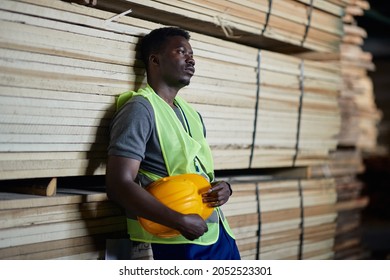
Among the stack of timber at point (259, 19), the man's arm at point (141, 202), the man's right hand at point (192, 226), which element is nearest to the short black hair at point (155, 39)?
the stack of timber at point (259, 19)

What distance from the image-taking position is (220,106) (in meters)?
4.17

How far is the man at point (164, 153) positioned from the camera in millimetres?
2941

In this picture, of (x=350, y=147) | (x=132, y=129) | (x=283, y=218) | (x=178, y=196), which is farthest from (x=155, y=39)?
(x=350, y=147)

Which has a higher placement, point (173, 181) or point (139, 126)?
point (139, 126)

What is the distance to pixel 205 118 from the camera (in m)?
4.04

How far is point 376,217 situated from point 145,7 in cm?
784

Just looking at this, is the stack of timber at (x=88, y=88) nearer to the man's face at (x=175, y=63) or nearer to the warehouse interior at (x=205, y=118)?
the warehouse interior at (x=205, y=118)

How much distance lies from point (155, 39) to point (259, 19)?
3.97 feet

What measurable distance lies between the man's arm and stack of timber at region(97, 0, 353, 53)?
115cm

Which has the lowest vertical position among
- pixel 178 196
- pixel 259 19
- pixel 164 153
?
pixel 178 196

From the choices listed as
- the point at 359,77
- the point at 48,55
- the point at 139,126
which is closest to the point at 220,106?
the point at 139,126

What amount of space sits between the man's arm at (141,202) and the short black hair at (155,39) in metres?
0.84

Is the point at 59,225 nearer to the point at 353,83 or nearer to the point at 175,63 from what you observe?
the point at 175,63
